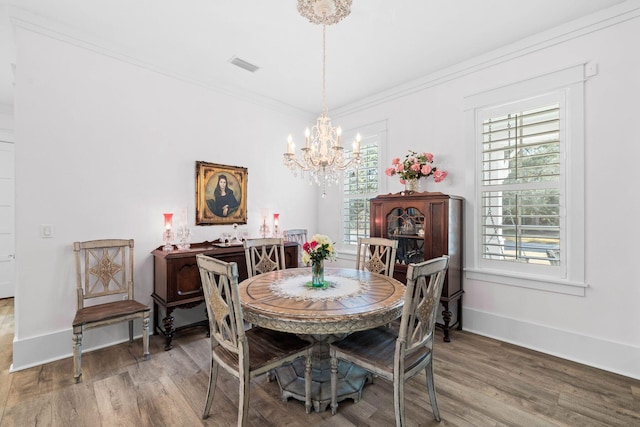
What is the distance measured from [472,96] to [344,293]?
2739 mm

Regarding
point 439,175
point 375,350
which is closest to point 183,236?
point 375,350

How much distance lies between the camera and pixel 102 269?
2.93m

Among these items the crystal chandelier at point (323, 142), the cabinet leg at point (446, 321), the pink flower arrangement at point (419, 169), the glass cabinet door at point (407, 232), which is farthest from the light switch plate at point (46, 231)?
the cabinet leg at point (446, 321)

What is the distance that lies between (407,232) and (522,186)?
125cm

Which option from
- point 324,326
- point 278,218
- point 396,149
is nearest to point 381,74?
point 396,149

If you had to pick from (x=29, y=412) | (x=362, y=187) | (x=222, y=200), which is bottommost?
(x=29, y=412)

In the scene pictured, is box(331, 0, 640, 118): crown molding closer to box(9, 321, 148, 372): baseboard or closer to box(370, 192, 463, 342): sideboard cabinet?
box(370, 192, 463, 342): sideboard cabinet

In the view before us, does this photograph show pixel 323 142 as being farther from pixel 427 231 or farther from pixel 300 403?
pixel 300 403

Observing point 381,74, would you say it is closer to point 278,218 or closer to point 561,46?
point 561,46

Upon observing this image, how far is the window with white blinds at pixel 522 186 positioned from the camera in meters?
2.87

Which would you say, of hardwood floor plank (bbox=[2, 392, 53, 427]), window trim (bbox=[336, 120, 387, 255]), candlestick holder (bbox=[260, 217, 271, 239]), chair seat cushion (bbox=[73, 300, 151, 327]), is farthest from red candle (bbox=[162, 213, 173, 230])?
window trim (bbox=[336, 120, 387, 255])

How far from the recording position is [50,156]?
275 cm

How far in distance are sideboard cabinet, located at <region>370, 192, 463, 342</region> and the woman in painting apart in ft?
6.16

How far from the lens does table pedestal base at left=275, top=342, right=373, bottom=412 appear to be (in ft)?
6.92
